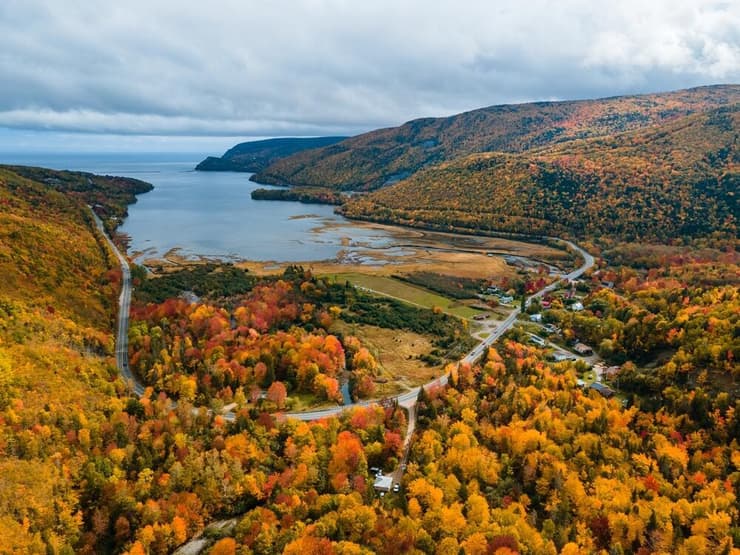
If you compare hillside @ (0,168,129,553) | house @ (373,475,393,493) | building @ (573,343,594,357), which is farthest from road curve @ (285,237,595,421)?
hillside @ (0,168,129,553)

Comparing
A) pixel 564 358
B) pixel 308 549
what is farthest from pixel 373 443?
pixel 564 358

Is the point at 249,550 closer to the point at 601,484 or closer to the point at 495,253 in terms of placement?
the point at 601,484

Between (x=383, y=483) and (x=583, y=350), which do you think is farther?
(x=583, y=350)

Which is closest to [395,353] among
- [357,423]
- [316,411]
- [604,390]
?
[316,411]

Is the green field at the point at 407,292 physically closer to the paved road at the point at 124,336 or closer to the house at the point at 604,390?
the house at the point at 604,390

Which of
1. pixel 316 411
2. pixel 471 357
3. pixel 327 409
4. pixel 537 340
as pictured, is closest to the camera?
pixel 316 411

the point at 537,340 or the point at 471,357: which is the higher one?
the point at 537,340

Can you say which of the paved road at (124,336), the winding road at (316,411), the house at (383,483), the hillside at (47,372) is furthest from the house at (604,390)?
the hillside at (47,372)

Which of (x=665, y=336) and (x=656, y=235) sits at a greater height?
(x=656, y=235)

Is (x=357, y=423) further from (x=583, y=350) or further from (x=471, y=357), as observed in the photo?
(x=583, y=350)
